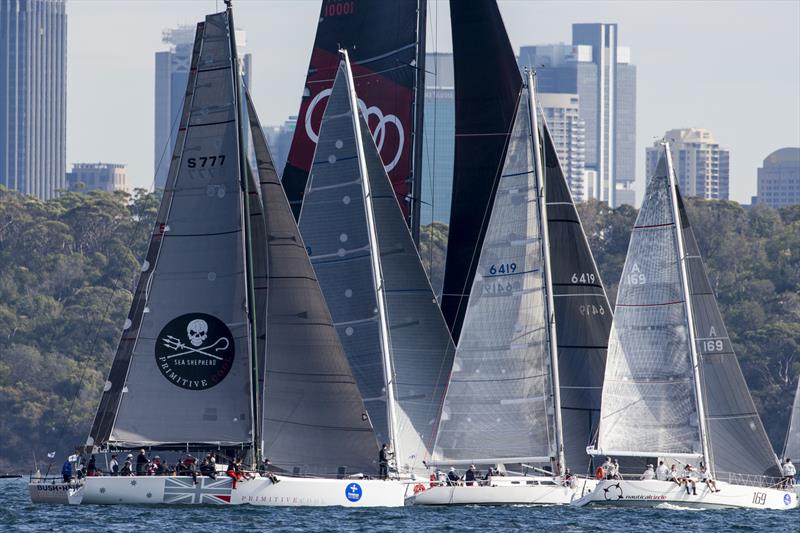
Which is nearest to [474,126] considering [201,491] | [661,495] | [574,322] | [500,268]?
[574,322]

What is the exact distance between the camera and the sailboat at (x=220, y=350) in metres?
38.1

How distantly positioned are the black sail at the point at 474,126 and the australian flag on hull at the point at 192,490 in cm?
776

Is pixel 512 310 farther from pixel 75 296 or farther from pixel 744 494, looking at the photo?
pixel 75 296

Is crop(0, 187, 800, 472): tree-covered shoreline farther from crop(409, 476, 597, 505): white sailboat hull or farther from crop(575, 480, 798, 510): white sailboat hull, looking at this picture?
crop(409, 476, 597, 505): white sailboat hull

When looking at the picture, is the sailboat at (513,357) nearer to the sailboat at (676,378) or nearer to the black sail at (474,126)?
the sailboat at (676,378)

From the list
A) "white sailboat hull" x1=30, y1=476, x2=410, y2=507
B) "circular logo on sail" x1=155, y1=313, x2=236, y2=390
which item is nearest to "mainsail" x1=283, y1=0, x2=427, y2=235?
"circular logo on sail" x1=155, y1=313, x2=236, y2=390

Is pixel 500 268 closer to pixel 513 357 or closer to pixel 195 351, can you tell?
pixel 513 357

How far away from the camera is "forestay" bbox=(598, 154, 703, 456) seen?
40.8m

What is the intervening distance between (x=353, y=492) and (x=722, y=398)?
330 inches

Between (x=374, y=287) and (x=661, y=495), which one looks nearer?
(x=374, y=287)

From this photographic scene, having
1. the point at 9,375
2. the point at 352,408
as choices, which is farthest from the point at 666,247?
the point at 9,375

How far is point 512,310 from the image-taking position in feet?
129

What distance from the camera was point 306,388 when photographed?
38.2 m

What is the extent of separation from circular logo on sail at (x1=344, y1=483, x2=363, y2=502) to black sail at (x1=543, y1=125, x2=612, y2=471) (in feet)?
17.7
